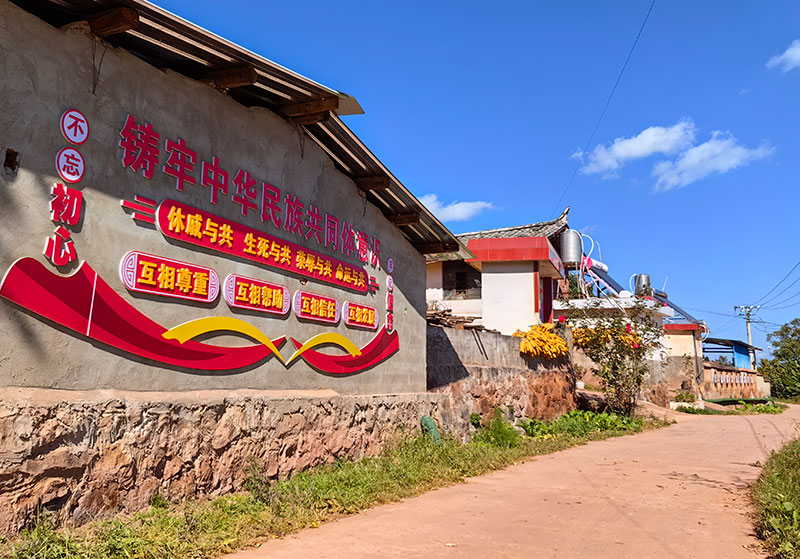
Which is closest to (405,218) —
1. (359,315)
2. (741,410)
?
A: (359,315)

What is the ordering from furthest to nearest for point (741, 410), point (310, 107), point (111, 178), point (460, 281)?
point (741, 410) < point (460, 281) < point (310, 107) < point (111, 178)

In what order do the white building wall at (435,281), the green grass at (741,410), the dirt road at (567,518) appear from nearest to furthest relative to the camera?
the dirt road at (567,518), the green grass at (741,410), the white building wall at (435,281)

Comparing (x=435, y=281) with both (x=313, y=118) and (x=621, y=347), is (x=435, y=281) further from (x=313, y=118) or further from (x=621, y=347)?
(x=313, y=118)

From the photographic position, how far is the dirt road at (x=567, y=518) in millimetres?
5332

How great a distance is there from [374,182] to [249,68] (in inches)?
130

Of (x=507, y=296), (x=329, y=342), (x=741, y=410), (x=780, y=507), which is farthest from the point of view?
(x=741, y=410)

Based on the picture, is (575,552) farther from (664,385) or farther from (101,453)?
(664,385)

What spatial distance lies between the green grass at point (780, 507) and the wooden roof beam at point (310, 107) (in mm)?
6370

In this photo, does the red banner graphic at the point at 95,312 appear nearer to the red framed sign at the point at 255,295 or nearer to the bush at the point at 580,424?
the red framed sign at the point at 255,295

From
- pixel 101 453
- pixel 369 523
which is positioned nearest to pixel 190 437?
pixel 101 453

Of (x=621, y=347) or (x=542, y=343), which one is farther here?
(x=621, y=347)

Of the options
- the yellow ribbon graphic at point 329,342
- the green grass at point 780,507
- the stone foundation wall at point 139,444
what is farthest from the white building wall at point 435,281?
the stone foundation wall at point 139,444

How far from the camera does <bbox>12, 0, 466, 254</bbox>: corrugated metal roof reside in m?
5.31

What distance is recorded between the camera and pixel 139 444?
5.41 m
